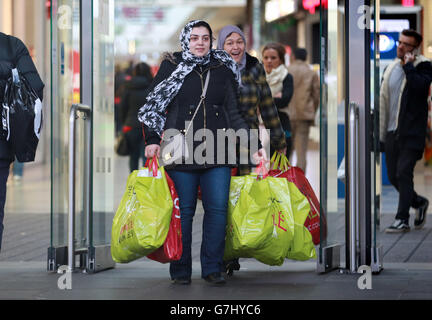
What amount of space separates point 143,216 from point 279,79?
5275 mm

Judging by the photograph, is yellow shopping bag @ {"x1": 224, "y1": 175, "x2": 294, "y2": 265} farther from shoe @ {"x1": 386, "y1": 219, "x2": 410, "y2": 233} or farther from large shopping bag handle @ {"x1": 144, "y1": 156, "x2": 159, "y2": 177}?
shoe @ {"x1": 386, "y1": 219, "x2": 410, "y2": 233}

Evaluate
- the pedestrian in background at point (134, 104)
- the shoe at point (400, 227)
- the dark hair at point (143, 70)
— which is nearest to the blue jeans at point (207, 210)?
the shoe at point (400, 227)

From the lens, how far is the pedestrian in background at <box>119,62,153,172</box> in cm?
1273

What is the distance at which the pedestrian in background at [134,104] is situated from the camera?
12.7m

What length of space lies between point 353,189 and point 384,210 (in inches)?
183

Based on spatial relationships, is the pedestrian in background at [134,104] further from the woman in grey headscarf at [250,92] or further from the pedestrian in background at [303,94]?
the woman in grey headscarf at [250,92]

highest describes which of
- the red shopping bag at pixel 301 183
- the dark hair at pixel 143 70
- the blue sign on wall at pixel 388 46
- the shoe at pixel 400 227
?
the blue sign on wall at pixel 388 46

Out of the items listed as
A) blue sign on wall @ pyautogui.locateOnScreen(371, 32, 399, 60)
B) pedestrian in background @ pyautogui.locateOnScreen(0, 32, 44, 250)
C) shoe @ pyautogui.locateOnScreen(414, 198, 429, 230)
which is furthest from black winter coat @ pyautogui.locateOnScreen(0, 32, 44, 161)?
blue sign on wall @ pyautogui.locateOnScreen(371, 32, 399, 60)

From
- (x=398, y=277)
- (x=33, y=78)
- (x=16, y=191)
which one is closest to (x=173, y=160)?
(x=33, y=78)

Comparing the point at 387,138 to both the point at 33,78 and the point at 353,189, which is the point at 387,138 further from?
the point at 33,78

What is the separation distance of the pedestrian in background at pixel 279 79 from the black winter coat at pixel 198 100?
4115 mm

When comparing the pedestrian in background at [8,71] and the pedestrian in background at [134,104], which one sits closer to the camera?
the pedestrian in background at [8,71]

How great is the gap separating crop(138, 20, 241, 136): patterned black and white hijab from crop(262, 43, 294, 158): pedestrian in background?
166 inches

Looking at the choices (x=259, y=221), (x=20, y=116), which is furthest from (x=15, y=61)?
(x=259, y=221)
